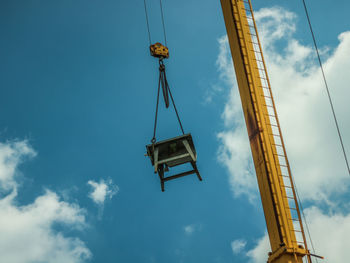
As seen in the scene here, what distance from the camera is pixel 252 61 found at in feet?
33.0

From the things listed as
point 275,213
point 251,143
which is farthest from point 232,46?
point 275,213

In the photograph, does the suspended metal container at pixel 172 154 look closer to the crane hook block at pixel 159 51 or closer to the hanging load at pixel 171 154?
the hanging load at pixel 171 154

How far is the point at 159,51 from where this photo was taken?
11.4 meters

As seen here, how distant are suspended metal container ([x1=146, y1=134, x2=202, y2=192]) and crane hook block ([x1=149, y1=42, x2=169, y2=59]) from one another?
3.13 m

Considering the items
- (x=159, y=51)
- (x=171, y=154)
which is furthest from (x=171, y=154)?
(x=159, y=51)

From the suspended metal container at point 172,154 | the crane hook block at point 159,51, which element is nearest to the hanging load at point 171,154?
the suspended metal container at point 172,154

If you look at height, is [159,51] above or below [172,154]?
above

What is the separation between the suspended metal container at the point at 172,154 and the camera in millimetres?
9055

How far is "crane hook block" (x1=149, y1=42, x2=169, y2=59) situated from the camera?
1139cm

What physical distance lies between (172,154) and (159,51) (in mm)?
3401

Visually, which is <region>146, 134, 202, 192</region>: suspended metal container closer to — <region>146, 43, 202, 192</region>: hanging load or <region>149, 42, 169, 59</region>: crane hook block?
<region>146, 43, 202, 192</region>: hanging load

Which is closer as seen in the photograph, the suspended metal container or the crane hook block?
the suspended metal container

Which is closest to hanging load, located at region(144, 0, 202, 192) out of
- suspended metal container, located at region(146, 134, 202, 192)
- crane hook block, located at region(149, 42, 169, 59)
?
suspended metal container, located at region(146, 134, 202, 192)

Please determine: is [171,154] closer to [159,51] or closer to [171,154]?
[171,154]
